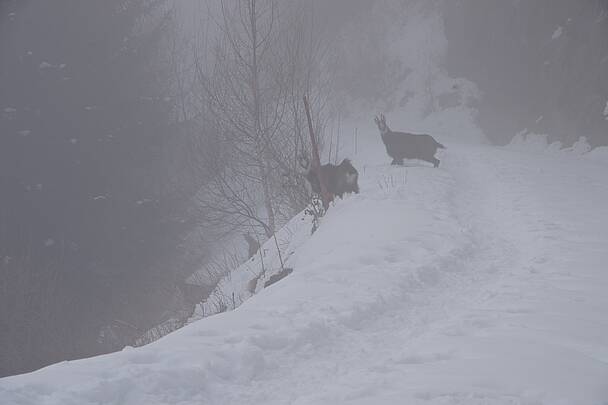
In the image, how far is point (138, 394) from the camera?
310 centimetres

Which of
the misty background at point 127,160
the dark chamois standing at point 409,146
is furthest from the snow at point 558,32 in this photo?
the dark chamois standing at point 409,146

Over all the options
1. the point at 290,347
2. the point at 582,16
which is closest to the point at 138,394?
the point at 290,347

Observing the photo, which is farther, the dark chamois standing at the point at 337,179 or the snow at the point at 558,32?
the snow at the point at 558,32

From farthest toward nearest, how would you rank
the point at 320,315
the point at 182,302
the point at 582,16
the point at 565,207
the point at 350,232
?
the point at 582,16 → the point at 182,302 → the point at 565,207 → the point at 350,232 → the point at 320,315

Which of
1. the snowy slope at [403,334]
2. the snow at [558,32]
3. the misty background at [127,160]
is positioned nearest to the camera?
the snowy slope at [403,334]

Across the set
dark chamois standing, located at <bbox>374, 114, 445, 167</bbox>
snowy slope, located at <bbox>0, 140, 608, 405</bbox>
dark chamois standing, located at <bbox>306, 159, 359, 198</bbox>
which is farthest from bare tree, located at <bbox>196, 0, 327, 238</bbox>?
snowy slope, located at <bbox>0, 140, 608, 405</bbox>

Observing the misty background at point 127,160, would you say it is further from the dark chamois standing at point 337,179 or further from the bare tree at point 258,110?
the dark chamois standing at point 337,179

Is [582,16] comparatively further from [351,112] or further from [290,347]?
[290,347]

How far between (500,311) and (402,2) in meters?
37.3

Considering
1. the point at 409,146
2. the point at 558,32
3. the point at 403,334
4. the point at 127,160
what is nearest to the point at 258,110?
the point at 409,146

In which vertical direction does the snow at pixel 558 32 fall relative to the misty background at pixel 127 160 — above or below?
above

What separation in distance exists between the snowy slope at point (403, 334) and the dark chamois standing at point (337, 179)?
3574 mm

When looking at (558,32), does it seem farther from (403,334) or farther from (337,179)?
(403,334)

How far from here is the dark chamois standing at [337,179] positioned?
10.8m
